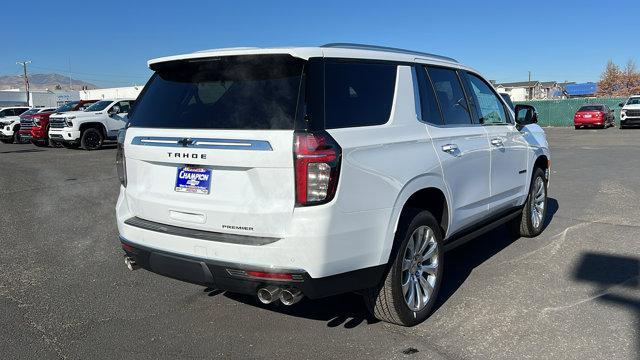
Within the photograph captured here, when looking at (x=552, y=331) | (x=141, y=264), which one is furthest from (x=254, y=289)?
(x=552, y=331)

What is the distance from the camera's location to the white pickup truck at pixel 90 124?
18.9 meters

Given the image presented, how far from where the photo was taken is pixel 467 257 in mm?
5480

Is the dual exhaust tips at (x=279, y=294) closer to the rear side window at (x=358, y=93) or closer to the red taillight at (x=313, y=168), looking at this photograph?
the red taillight at (x=313, y=168)

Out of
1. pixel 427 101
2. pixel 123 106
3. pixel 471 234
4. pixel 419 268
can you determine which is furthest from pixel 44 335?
pixel 123 106

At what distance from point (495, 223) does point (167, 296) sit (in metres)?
3.06

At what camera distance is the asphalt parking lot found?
3473 mm

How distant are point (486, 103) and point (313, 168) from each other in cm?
287

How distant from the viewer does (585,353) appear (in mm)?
3355

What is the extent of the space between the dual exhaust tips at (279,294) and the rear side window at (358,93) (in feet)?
3.23

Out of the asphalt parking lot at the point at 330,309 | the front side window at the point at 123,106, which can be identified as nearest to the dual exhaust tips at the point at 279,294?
the asphalt parking lot at the point at 330,309

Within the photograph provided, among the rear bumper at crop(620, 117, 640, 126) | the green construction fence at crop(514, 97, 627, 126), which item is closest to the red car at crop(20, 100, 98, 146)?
the rear bumper at crop(620, 117, 640, 126)

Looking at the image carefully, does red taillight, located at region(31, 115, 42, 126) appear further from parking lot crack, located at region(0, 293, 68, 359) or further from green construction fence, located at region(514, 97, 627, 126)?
green construction fence, located at region(514, 97, 627, 126)

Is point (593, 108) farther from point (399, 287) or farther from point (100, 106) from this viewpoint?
point (399, 287)

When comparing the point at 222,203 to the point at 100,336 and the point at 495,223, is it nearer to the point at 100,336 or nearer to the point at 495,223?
the point at 100,336
